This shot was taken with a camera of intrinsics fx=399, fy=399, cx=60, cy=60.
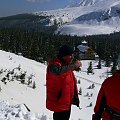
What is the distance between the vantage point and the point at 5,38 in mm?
78438

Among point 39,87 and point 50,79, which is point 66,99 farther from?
point 39,87

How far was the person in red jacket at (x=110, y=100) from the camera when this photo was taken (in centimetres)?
524

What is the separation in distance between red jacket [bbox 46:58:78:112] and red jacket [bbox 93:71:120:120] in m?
1.52

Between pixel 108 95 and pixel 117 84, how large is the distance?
193 millimetres

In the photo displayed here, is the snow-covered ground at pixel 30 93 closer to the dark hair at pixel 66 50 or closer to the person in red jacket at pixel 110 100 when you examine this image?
the dark hair at pixel 66 50

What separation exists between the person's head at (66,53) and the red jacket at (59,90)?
0.37 feet

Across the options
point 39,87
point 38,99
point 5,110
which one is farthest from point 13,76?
point 5,110

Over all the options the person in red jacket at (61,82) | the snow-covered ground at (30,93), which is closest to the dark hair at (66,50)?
the person in red jacket at (61,82)

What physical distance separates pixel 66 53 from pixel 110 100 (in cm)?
184

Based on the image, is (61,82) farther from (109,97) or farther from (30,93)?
(30,93)

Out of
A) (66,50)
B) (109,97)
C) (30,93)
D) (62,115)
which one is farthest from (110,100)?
(30,93)

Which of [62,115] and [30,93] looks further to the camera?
[30,93]

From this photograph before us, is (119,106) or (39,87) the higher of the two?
(119,106)

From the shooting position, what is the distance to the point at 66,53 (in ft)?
22.8
